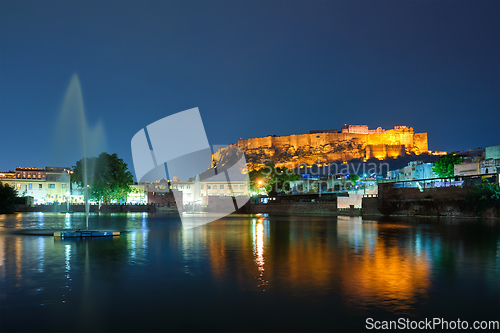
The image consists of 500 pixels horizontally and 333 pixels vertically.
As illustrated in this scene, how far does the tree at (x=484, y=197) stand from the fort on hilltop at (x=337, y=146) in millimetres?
101858

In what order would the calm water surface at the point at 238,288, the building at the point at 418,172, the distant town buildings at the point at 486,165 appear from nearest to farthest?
1. the calm water surface at the point at 238,288
2. the distant town buildings at the point at 486,165
3. the building at the point at 418,172

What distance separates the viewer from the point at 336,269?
1405cm

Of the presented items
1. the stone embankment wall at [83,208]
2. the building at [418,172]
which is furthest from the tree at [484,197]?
the stone embankment wall at [83,208]

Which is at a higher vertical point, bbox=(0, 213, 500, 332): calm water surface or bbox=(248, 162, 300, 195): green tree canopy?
bbox=(248, 162, 300, 195): green tree canopy

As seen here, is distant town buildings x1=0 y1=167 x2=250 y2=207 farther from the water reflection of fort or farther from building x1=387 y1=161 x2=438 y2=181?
the water reflection of fort

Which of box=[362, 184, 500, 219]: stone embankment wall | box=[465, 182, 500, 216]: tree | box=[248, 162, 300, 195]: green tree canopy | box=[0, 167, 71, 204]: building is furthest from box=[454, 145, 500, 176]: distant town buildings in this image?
box=[0, 167, 71, 204]: building

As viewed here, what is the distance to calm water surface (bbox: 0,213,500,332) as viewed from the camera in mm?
8328

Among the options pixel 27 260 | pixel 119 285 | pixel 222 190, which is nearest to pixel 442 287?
pixel 119 285

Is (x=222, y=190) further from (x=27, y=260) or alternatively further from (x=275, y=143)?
(x=27, y=260)

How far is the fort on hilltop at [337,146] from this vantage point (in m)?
148

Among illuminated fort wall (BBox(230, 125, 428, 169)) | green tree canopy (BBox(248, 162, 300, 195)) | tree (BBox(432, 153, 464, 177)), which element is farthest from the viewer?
illuminated fort wall (BBox(230, 125, 428, 169))

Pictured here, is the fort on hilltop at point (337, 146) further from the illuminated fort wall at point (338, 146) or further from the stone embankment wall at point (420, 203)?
the stone embankment wall at point (420, 203)

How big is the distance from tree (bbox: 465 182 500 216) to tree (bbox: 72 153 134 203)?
6160 cm

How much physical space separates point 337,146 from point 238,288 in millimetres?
146629
